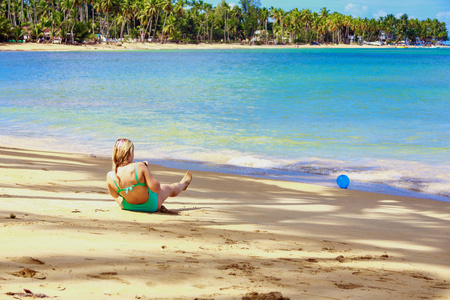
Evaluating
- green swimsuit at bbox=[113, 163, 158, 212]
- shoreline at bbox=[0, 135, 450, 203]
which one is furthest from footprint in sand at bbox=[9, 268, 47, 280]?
shoreline at bbox=[0, 135, 450, 203]

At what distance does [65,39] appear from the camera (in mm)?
104938

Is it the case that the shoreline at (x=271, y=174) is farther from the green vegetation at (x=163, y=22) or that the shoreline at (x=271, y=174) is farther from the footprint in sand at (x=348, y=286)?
the green vegetation at (x=163, y=22)

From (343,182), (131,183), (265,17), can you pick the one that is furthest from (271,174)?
(265,17)

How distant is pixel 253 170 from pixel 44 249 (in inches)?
287

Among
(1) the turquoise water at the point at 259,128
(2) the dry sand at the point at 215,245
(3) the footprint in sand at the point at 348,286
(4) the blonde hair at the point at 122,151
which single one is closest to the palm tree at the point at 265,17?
(1) the turquoise water at the point at 259,128

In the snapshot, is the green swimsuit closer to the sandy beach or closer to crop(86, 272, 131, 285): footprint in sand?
crop(86, 272, 131, 285): footprint in sand

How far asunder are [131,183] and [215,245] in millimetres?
1564

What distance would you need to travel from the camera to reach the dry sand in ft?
10.5

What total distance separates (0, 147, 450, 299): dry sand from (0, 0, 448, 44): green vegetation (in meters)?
96.5

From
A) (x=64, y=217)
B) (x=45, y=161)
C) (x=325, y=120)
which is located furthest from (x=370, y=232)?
(x=325, y=120)

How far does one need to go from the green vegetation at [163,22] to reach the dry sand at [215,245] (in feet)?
317

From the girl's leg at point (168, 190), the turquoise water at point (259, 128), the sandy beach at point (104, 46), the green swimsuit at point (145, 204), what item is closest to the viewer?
the green swimsuit at point (145, 204)

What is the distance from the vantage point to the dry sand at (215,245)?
3209 mm

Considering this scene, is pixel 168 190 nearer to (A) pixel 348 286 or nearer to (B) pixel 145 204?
(B) pixel 145 204
